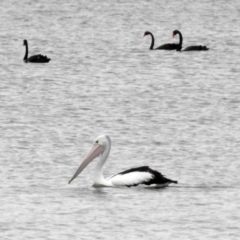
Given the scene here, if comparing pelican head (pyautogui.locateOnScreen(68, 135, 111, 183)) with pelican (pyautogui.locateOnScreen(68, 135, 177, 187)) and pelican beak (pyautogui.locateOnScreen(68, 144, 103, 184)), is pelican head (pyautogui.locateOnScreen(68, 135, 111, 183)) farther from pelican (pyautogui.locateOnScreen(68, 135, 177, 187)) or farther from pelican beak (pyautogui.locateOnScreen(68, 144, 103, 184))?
pelican (pyautogui.locateOnScreen(68, 135, 177, 187))

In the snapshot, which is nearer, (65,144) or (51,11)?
(65,144)

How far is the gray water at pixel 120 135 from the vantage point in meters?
16.6

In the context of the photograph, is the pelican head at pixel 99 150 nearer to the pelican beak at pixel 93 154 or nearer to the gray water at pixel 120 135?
the pelican beak at pixel 93 154

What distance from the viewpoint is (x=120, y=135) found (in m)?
24.9

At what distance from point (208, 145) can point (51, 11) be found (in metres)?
64.3

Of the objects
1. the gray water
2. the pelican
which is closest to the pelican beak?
the gray water

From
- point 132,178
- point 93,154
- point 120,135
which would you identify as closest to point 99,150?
point 93,154

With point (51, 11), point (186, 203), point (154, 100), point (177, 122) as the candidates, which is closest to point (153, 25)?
point (51, 11)

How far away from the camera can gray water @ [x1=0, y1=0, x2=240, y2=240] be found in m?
16.6

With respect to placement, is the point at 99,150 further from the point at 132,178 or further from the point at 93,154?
→ the point at 132,178

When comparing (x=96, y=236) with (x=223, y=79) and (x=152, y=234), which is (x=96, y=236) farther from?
(x=223, y=79)

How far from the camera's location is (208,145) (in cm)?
2330

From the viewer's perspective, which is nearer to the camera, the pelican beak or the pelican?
the pelican

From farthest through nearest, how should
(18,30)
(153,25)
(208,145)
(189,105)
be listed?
(153,25), (18,30), (189,105), (208,145)
